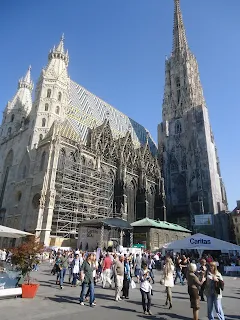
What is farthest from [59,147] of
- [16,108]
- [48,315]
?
[48,315]

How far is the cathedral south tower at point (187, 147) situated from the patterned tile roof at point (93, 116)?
7.28 m

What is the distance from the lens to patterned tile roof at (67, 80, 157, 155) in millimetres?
42625

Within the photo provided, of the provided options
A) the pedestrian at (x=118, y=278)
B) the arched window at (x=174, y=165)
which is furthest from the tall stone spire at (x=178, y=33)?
the pedestrian at (x=118, y=278)

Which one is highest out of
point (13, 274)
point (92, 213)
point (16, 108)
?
point (16, 108)

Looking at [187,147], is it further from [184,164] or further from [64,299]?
[64,299]

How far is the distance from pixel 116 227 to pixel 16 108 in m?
34.3

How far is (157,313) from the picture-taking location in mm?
7059

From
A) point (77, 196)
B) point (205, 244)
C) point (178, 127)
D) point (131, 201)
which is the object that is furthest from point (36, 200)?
point (178, 127)

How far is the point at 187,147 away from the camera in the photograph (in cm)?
5256

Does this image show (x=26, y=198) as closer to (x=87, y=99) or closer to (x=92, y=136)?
(x=92, y=136)

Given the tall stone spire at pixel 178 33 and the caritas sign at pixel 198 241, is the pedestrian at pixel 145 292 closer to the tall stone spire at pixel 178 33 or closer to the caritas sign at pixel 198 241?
the caritas sign at pixel 198 241

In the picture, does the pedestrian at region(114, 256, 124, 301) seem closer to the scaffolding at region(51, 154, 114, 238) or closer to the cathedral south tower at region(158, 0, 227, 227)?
the scaffolding at region(51, 154, 114, 238)

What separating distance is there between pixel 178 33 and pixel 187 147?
40.1 meters

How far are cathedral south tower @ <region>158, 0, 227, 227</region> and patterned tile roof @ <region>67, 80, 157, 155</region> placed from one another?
7.28m
